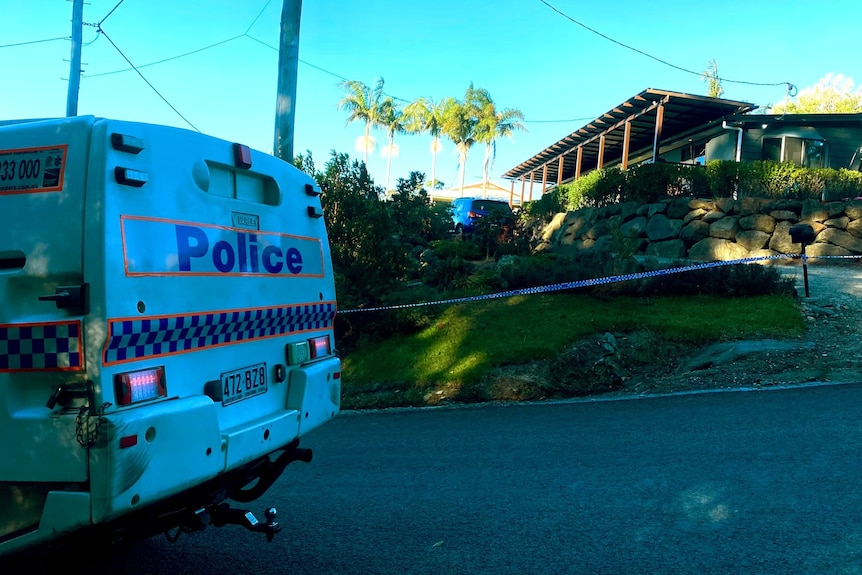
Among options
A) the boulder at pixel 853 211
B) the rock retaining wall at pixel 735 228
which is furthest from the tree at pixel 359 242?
the boulder at pixel 853 211

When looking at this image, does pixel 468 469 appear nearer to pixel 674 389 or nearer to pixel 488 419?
pixel 488 419

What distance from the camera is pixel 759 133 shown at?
71.4ft

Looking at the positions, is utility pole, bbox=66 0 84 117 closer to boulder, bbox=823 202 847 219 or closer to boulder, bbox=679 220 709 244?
→ boulder, bbox=679 220 709 244

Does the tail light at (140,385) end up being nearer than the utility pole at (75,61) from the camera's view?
Yes

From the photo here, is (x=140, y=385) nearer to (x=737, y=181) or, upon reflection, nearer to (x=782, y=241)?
(x=782, y=241)

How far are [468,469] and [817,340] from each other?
19.3 feet

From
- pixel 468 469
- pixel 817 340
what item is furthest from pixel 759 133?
pixel 468 469

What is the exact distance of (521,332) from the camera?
9789mm

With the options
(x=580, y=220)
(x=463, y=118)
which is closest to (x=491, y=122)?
(x=463, y=118)

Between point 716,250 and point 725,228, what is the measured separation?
23.1 inches

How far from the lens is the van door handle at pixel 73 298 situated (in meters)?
2.81

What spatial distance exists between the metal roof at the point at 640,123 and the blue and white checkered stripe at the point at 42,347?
62.6 feet

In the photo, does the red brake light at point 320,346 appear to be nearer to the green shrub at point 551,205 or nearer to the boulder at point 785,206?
the boulder at point 785,206

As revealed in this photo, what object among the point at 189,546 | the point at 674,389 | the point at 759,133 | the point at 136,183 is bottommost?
the point at 189,546
